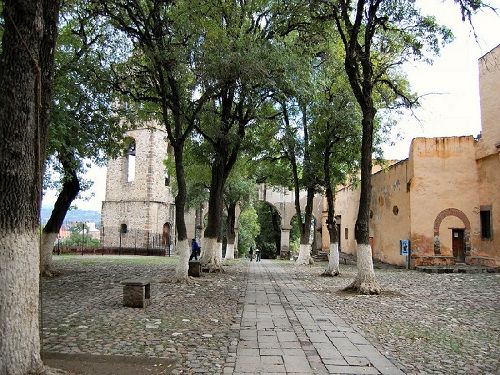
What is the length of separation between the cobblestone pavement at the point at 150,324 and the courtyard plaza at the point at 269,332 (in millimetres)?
14

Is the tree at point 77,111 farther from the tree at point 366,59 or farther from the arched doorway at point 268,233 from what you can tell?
the arched doorway at point 268,233

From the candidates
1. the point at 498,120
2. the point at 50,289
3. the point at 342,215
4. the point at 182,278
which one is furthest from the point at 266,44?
the point at 342,215

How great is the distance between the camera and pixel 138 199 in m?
36.5

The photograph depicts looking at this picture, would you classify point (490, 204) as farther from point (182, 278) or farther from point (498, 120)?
point (182, 278)

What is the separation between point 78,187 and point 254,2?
807 cm

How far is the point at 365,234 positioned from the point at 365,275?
3.27ft

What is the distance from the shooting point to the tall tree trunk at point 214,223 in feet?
52.8

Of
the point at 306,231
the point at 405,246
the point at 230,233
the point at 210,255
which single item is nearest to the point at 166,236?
the point at 230,233

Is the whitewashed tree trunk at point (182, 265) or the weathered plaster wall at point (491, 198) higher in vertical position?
the weathered plaster wall at point (491, 198)

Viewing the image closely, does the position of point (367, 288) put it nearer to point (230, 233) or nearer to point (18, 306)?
point (18, 306)

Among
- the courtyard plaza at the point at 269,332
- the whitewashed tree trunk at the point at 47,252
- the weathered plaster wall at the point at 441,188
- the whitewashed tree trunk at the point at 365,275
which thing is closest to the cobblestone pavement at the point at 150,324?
the courtyard plaza at the point at 269,332

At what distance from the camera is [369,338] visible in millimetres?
5945

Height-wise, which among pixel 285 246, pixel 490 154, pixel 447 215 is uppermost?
pixel 490 154

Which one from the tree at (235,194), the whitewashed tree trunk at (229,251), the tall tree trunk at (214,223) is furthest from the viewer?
the whitewashed tree trunk at (229,251)
